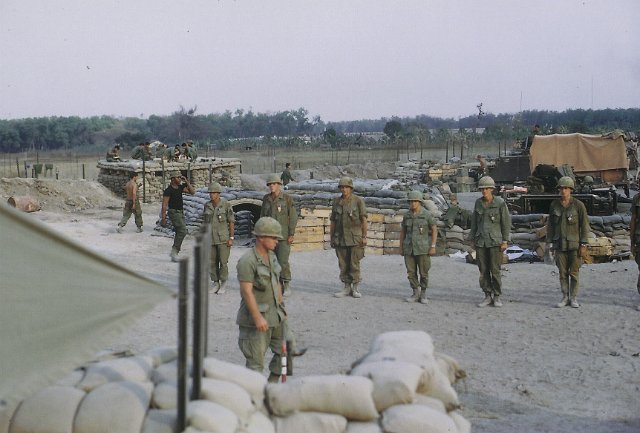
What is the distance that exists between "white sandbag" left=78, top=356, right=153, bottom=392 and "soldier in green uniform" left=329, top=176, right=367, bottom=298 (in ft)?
22.9

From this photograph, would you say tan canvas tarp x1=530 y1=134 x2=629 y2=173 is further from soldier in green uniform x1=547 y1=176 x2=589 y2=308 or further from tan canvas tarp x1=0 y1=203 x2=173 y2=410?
tan canvas tarp x1=0 y1=203 x2=173 y2=410

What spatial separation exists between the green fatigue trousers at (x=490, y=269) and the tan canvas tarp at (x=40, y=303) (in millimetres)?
7633

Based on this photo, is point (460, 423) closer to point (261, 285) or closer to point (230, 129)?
point (261, 285)

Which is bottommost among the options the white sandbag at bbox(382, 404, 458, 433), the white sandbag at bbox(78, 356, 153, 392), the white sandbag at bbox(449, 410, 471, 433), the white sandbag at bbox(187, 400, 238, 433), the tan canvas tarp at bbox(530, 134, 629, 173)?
the white sandbag at bbox(449, 410, 471, 433)

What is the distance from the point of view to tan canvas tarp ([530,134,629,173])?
74.9 feet

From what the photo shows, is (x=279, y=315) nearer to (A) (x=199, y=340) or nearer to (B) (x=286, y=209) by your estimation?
(A) (x=199, y=340)

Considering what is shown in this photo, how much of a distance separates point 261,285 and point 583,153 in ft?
59.7

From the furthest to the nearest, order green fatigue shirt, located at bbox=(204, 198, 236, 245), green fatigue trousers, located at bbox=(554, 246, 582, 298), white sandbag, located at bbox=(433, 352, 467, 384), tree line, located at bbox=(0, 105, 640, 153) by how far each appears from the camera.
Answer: tree line, located at bbox=(0, 105, 640, 153), green fatigue shirt, located at bbox=(204, 198, 236, 245), green fatigue trousers, located at bbox=(554, 246, 582, 298), white sandbag, located at bbox=(433, 352, 467, 384)

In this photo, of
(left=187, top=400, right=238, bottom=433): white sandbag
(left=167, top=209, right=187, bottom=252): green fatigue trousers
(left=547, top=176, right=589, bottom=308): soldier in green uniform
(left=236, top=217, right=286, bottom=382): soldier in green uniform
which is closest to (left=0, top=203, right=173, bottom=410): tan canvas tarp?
(left=187, top=400, right=238, bottom=433): white sandbag

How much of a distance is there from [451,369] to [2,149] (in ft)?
223

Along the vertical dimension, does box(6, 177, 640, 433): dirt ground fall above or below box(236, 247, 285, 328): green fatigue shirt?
below

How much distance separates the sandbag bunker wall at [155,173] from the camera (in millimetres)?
25500

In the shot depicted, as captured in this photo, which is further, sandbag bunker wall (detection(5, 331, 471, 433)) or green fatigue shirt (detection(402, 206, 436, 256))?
→ green fatigue shirt (detection(402, 206, 436, 256))

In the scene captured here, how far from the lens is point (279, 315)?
22.7 feet
